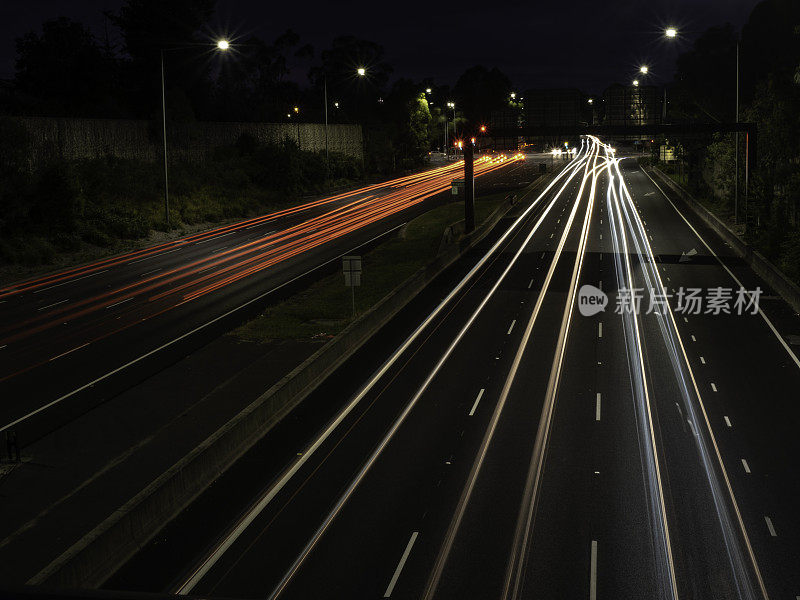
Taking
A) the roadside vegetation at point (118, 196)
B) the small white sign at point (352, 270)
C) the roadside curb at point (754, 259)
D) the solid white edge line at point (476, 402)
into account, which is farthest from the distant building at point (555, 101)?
the solid white edge line at point (476, 402)

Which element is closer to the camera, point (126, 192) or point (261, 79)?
point (126, 192)

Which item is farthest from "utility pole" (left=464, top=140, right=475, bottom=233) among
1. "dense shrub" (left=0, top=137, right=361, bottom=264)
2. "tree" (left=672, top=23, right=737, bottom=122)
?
"tree" (left=672, top=23, right=737, bottom=122)

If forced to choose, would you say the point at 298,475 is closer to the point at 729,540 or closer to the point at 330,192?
the point at 729,540

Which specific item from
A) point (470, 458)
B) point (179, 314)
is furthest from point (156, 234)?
point (470, 458)

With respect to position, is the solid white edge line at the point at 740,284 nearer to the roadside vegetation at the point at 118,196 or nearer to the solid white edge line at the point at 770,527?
the solid white edge line at the point at 770,527

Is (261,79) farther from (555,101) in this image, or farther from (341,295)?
(341,295)

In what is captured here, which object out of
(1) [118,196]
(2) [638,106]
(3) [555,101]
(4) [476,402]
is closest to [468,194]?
(1) [118,196]

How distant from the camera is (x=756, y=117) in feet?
191

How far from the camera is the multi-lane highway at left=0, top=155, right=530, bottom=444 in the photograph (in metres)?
23.2

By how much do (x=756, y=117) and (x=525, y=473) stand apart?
4926cm

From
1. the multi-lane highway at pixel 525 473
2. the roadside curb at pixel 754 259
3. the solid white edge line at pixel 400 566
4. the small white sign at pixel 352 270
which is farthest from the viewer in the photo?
the roadside curb at pixel 754 259

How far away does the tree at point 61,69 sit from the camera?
76.6 meters

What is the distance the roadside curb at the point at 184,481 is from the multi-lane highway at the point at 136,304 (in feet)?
15.9

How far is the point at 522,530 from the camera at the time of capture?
14.4 m
